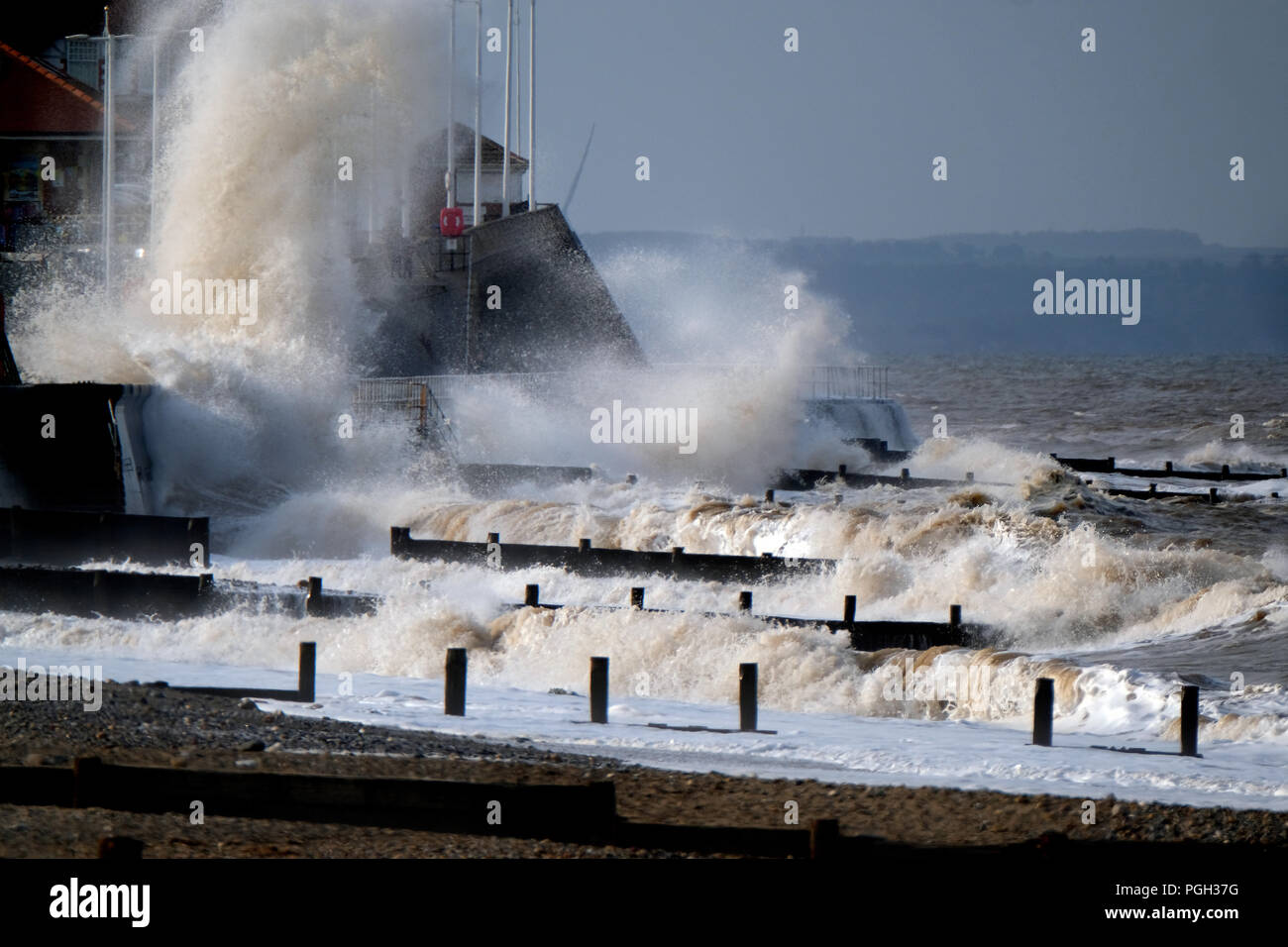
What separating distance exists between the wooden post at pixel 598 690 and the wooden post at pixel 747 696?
3.60 feet

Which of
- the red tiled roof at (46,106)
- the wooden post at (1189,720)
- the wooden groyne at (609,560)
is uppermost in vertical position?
the red tiled roof at (46,106)

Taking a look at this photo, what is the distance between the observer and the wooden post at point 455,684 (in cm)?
1323

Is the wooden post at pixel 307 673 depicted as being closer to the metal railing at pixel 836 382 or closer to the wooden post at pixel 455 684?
the wooden post at pixel 455 684

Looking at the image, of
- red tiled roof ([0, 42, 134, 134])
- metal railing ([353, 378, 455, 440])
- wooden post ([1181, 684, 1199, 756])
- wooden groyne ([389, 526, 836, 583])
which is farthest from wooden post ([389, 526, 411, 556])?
red tiled roof ([0, 42, 134, 134])

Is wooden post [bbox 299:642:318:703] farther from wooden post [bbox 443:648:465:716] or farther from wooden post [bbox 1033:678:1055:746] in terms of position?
wooden post [bbox 1033:678:1055:746]

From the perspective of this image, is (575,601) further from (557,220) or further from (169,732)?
(557,220)

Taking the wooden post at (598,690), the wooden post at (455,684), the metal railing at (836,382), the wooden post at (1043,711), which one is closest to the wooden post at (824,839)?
the wooden post at (1043,711)

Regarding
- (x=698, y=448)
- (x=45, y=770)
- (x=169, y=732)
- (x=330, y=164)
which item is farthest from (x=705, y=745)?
(x=330, y=164)

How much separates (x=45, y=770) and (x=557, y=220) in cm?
4601

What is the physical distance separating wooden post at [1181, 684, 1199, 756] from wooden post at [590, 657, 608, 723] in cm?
438

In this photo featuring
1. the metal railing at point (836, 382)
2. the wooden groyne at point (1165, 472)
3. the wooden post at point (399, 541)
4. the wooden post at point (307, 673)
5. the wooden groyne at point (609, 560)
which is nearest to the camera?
the wooden post at point (307, 673)

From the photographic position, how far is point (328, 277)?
41.2 metres

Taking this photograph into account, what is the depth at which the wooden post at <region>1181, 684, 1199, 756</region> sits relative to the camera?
11.7 meters

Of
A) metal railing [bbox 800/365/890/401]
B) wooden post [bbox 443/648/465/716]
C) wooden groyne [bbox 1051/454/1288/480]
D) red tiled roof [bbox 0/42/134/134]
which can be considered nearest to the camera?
wooden post [bbox 443/648/465/716]
